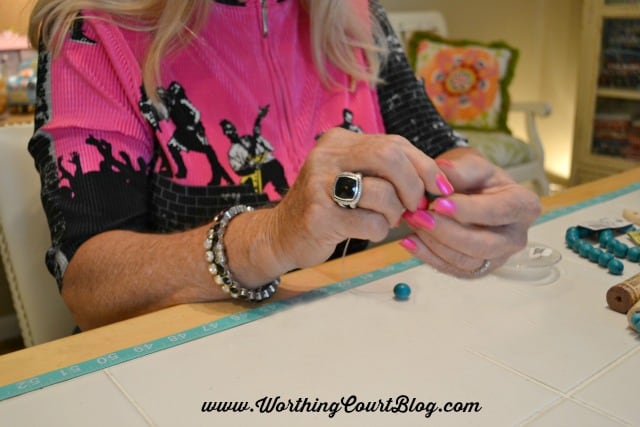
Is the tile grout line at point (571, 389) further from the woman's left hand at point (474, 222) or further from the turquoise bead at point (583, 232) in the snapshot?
the turquoise bead at point (583, 232)

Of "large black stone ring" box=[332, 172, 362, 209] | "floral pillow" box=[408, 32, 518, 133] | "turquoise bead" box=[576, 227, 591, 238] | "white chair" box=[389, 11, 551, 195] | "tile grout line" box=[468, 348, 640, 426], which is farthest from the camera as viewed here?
"floral pillow" box=[408, 32, 518, 133]

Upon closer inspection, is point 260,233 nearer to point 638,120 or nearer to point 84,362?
point 84,362

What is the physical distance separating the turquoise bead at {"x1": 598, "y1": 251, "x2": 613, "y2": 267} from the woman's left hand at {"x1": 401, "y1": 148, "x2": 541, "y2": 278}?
131mm

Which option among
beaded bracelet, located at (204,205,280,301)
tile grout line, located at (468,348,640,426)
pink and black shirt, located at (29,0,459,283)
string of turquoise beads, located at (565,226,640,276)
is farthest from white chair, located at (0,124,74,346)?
string of turquoise beads, located at (565,226,640,276)

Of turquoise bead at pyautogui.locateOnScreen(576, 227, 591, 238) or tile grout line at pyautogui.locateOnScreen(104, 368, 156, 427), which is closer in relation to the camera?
tile grout line at pyautogui.locateOnScreen(104, 368, 156, 427)

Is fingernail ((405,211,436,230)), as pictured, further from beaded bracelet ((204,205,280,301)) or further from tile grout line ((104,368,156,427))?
tile grout line ((104,368,156,427))

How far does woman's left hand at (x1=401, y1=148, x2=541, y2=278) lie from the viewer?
2.03 feet

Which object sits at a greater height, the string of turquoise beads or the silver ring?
the silver ring

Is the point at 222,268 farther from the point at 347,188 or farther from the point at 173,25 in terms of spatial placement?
the point at 173,25

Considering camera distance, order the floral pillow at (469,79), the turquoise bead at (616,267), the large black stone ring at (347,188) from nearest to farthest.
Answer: the large black stone ring at (347,188) → the turquoise bead at (616,267) → the floral pillow at (469,79)

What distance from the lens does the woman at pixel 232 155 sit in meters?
0.61

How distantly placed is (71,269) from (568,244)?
63cm

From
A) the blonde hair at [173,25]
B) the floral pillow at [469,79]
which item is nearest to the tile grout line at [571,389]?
the blonde hair at [173,25]

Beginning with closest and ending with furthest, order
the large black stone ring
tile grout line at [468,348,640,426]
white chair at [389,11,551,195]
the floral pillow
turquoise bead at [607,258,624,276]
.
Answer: tile grout line at [468,348,640,426] → the large black stone ring → turquoise bead at [607,258,624,276] → white chair at [389,11,551,195] → the floral pillow
